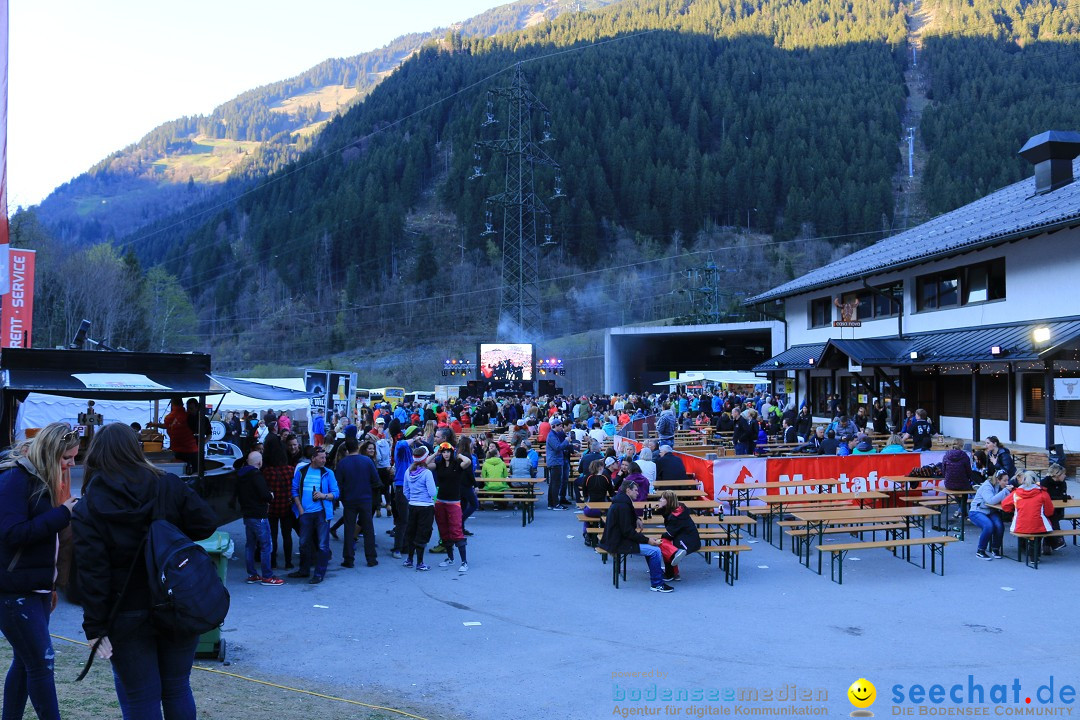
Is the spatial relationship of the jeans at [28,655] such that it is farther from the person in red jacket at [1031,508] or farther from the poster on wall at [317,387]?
the poster on wall at [317,387]

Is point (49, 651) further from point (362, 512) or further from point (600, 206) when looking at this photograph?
point (600, 206)

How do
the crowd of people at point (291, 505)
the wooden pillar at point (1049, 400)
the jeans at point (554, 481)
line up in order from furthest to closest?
the wooden pillar at point (1049, 400) → the jeans at point (554, 481) → the crowd of people at point (291, 505)

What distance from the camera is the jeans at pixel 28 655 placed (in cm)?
373

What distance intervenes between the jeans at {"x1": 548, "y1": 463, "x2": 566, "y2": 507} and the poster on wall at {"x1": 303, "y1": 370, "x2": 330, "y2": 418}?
9.82 meters

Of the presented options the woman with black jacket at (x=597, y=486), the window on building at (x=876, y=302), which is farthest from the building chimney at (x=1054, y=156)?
the woman with black jacket at (x=597, y=486)

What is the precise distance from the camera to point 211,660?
6434mm

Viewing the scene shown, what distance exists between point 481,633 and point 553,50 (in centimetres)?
13452

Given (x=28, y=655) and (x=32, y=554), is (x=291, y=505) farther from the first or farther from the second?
(x=32, y=554)

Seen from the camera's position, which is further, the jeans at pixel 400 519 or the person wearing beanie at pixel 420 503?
the jeans at pixel 400 519

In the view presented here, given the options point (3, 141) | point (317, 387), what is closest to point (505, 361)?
point (317, 387)

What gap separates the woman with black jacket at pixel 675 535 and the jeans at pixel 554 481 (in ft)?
20.0

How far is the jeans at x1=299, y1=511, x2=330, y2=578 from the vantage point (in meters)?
9.45

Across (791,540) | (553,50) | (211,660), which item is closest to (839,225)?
(553,50)

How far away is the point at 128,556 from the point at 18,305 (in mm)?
17876
